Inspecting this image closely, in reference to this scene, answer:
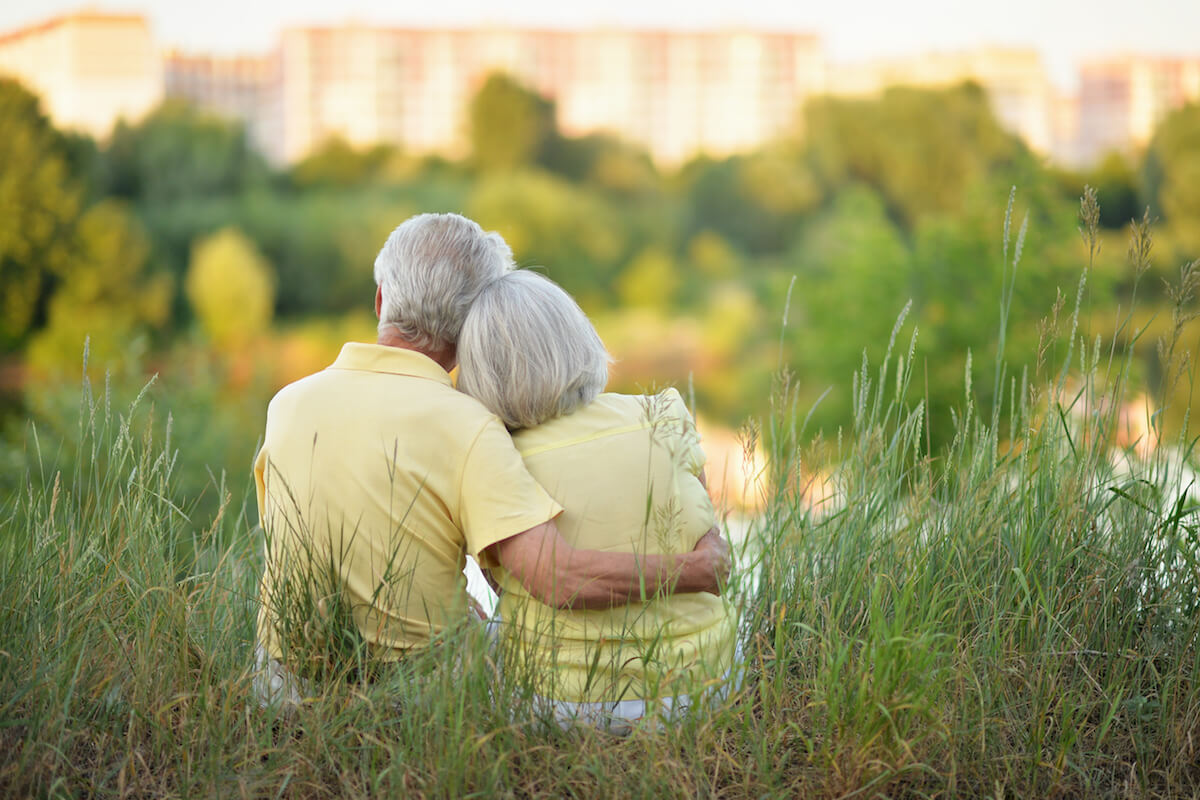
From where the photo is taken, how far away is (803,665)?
6.05 feet

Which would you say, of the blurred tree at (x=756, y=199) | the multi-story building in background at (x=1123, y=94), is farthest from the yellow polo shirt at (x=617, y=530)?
the multi-story building in background at (x=1123, y=94)

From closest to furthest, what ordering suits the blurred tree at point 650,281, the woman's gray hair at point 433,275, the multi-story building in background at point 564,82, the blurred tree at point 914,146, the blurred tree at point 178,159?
the woman's gray hair at point 433,275
the blurred tree at point 914,146
the blurred tree at point 178,159
the blurred tree at point 650,281
the multi-story building in background at point 564,82

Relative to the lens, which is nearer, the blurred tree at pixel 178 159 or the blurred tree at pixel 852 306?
the blurred tree at pixel 852 306

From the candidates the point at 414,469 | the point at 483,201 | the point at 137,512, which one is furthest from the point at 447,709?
the point at 483,201

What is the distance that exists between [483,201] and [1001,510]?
35.4 m

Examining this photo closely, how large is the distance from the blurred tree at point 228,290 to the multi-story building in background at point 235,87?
9.35 metres

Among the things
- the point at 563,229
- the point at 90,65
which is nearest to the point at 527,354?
the point at 563,229

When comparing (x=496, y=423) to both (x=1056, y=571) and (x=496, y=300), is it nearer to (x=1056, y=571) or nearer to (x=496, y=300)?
(x=496, y=300)

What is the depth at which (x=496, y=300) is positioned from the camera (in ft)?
6.04

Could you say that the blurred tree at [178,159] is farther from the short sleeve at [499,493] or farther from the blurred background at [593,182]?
the short sleeve at [499,493]

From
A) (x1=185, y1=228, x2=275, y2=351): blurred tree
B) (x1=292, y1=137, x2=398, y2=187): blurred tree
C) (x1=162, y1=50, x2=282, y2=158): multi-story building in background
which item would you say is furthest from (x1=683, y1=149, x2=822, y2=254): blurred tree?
(x1=162, y1=50, x2=282, y2=158): multi-story building in background

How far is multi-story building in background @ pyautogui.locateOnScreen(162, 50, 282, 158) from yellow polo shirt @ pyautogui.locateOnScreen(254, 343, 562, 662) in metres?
41.0

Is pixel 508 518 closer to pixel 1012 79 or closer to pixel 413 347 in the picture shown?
pixel 413 347

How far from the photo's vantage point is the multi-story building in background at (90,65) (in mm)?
36125
